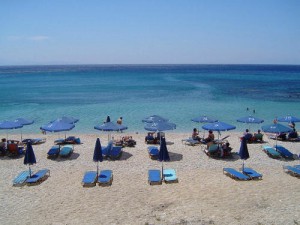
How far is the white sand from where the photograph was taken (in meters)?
9.54

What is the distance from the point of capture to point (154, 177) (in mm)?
12375

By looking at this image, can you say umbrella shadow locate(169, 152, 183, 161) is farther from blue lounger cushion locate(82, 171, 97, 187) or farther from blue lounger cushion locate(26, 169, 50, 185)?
blue lounger cushion locate(26, 169, 50, 185)

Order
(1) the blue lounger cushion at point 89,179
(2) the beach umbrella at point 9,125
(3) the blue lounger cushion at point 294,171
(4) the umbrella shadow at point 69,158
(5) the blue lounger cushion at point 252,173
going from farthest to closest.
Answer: (2) the beach umbrella at point 9,125 → (4) the umbrella shadow at point 69,158 → (3) the blue lounger cushion at point 294,171 → (5) the blue lounger cushion at point 252,173 → (1) the blue lounger cushion at point 89,179

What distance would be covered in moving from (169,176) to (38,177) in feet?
17.3

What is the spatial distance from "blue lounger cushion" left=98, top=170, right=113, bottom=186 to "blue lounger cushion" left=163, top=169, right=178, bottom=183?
2.22 metres

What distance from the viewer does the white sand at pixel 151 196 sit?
954cm

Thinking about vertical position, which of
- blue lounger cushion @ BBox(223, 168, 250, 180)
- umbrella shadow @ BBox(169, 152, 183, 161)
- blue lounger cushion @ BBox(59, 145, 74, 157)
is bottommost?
umbrella shadow @ BBox(169, 152, 183, 161)

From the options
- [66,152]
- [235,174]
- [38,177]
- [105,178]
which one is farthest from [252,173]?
[66,152]

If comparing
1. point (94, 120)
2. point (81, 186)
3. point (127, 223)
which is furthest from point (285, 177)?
point (94, 120)

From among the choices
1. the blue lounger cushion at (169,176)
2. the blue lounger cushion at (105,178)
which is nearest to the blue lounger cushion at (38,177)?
the blue lounger cushion at (105,178)

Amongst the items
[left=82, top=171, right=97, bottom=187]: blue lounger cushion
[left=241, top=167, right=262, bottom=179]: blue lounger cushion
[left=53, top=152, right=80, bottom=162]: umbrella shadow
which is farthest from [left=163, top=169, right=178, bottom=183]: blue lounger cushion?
[left=53, top=152, right=80, bottom=162]: umbrella shadow

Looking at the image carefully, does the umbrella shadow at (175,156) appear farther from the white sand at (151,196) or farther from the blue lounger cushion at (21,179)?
the blue lounger cushion at (21,179)

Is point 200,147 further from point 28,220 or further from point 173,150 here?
point 28,220

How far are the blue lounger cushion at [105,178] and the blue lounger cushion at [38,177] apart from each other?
7.86 ft
